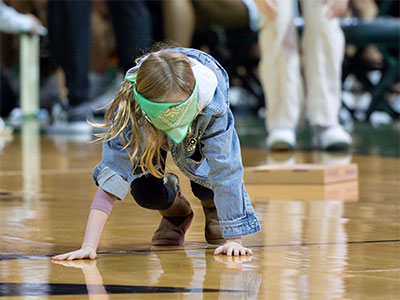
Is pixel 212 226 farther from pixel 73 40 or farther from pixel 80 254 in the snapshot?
pixel 73 40

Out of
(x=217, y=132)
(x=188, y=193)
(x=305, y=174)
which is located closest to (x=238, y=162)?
(x=217, y=132)

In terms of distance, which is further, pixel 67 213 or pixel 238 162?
pixel 67 213

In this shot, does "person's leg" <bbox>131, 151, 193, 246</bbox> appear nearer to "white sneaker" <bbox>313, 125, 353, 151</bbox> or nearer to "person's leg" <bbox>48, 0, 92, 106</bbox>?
"white sneaker" <bbox>313, 125, 353, 151</bbox>

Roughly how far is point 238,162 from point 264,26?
214 centimetres

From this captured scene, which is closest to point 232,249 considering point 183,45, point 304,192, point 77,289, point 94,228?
point 94,228

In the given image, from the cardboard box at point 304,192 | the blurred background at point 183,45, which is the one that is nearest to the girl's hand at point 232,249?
the cardboard box at point 304,192

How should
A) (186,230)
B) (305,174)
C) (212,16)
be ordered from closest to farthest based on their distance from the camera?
(186,230) < (305,174) < (212,16)

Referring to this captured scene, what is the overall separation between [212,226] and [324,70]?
6.77 ft

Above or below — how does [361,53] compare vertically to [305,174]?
above

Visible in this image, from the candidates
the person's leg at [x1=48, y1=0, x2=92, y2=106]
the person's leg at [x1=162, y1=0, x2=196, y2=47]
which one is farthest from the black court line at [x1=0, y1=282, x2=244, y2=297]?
the person's leg at [x1=162, y1=0, x2=196, y2=47]

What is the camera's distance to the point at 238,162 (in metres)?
1.62

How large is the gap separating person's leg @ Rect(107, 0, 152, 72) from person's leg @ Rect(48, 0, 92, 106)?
6.6 inches

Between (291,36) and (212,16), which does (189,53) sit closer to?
(291,36)

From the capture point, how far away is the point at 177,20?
534 centimetres
